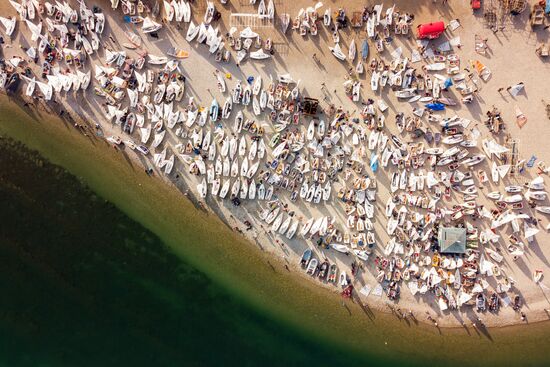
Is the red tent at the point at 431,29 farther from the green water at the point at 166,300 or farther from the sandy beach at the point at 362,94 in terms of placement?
the green water at the point at 166,300

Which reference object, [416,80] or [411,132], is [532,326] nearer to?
[411,132]

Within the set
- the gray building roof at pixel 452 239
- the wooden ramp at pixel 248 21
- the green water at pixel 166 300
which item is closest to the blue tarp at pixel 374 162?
the gray building roof at pixel 452 239

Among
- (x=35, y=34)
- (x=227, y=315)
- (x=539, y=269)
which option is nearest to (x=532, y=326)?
(x=539, y=269)

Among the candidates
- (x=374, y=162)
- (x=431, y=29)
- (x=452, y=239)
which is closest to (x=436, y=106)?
(x=431, y=29)

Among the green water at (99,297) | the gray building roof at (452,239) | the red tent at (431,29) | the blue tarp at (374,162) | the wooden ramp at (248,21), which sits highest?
the red tent at (431,29)

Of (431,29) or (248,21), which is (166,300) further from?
(431,29)
